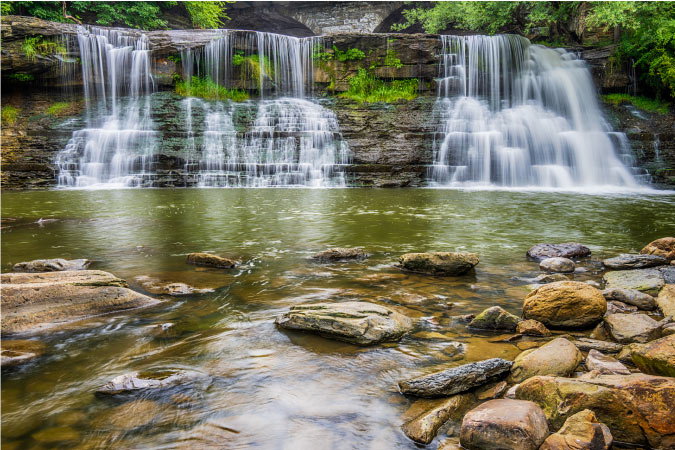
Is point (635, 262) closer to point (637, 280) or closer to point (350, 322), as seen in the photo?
point (637, 280)

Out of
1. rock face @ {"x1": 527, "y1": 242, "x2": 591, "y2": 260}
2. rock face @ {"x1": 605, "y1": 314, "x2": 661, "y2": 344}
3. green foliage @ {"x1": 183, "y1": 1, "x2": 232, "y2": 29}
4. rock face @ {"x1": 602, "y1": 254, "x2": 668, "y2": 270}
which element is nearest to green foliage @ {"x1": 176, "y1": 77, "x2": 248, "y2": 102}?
green foliage @ {"x1": 183, "y1": 1, "x2": 232, "y2": 29}

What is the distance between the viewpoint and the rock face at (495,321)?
119 inches

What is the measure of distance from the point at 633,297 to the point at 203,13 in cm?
3503

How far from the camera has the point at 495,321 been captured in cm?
303

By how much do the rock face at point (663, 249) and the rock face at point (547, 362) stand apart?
3.34 metres

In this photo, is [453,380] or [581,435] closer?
[581,435]

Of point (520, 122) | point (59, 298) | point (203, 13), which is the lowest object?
point (59, 298)

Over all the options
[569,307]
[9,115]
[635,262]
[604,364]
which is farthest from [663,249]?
[9,115]

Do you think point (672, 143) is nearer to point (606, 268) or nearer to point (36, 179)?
point (606, 268)

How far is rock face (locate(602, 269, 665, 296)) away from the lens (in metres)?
3.65

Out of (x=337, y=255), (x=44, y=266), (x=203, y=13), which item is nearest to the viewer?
(x=44, y=266)

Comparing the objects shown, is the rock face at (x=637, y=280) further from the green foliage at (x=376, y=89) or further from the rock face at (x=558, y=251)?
the green foliage at (x=376, y=89)

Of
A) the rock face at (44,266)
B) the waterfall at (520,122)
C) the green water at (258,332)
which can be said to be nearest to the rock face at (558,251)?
the green water at (258,332)

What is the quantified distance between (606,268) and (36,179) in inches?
785
